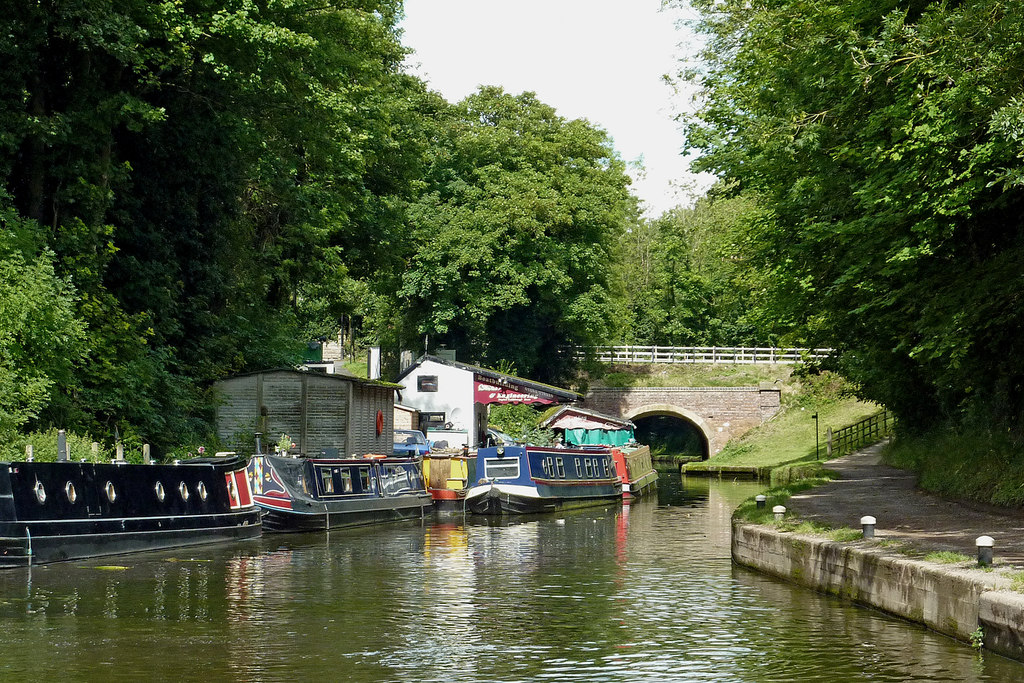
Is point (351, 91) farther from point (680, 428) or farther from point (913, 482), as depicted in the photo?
point (680, 428)

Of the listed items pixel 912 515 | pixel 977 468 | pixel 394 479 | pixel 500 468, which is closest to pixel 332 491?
pixel 394 479

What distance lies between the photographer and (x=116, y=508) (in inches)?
790

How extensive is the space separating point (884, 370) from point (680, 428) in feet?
130

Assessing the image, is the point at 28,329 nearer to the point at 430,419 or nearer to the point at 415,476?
the point at 415,476

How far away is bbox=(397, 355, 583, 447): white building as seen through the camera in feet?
146

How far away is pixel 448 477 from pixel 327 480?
689 centimetres

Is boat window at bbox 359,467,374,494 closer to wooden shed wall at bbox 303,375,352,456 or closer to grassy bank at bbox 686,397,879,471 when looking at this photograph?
wooden shed wall at bbox 303,375,352,456

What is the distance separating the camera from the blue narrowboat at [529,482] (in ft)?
102

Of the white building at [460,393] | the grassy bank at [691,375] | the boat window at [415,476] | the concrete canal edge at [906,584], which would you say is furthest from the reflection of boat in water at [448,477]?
the grassy bank at [691,375]

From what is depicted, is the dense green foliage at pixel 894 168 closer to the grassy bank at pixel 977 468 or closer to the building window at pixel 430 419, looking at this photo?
the grassy bank at pixel 977 468

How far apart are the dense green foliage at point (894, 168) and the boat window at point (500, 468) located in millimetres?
8685

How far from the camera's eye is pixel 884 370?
29062mm

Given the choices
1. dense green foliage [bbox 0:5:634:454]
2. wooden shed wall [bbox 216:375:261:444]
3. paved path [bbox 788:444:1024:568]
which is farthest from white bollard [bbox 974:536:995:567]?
wooden shed wall [bbox 216:375:261:444]

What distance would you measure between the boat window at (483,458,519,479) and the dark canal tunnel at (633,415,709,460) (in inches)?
1341
